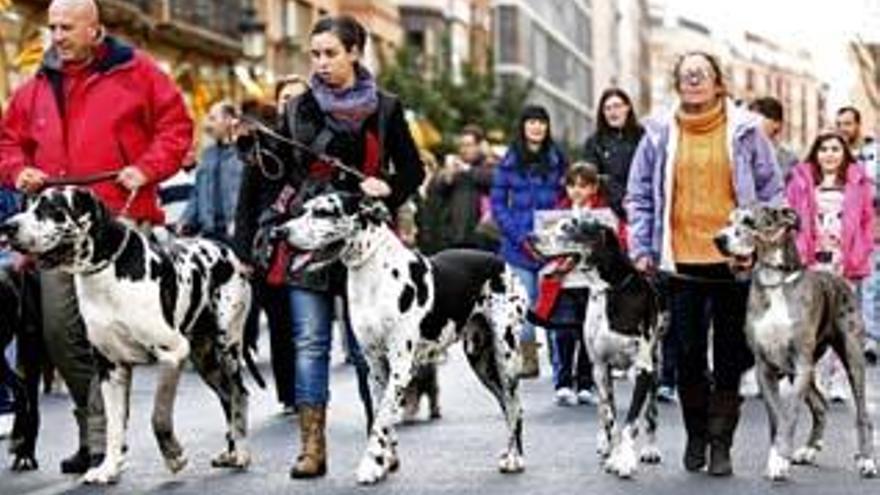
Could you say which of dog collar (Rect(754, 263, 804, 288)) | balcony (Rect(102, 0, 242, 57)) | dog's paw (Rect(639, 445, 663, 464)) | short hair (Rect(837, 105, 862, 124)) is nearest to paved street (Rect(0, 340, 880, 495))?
dog's paw (Rect(639, 445, 663, 464))

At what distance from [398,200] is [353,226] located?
0.62 metres

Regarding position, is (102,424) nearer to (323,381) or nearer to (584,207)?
(323,381)

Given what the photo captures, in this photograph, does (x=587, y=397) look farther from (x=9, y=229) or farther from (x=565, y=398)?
(x=9, y=229)

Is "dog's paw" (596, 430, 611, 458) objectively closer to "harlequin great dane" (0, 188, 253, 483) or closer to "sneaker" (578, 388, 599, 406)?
"harlequin great dane" (0, 188, 253, 483)

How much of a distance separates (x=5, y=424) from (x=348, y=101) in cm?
330

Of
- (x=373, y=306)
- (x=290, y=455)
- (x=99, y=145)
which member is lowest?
(x=290, y=455)

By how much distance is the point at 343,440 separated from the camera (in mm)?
12570

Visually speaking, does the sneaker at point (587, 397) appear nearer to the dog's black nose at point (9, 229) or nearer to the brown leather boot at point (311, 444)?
the brown leather boot at point (311, 444)

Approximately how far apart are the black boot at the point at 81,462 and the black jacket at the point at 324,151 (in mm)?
1154

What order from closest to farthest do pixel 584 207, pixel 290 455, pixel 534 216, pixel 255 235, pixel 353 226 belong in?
1. pixel 353 226
2. pixel 255 235
3. pixel 290 455
4. pixel 584 207
5. pixel 534 216

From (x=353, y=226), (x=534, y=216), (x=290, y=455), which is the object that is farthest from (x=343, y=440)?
(x=534, y=216)

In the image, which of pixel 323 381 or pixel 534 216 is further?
pixel 534 216

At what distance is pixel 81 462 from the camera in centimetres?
1088

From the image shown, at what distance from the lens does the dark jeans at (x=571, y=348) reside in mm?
14883
